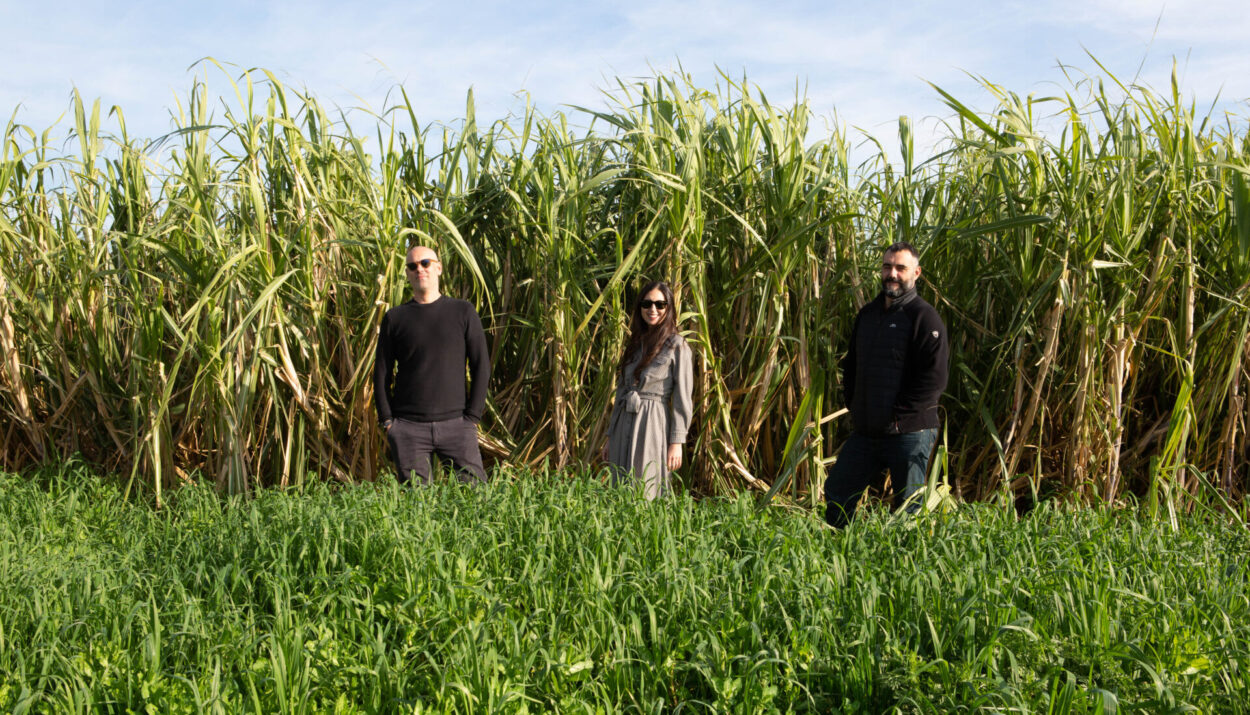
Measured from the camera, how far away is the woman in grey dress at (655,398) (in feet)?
13.1

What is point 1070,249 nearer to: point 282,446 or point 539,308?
point 539,308

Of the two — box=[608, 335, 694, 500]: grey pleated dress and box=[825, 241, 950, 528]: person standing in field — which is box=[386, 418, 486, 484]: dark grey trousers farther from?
box=[825, 241, 950, 528]: person standing in field

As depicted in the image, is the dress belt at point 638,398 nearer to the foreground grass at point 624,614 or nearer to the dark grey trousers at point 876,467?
the foreground grass at point 624,614

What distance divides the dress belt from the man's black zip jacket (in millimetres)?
862

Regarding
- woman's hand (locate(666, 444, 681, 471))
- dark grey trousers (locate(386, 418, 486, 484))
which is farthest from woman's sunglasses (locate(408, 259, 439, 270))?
woman's hand (locate(666, 444, 681, 471))

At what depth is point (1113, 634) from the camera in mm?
2350

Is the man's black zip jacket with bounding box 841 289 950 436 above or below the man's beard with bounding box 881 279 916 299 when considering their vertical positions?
below

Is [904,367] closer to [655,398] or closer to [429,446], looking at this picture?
[655,398]

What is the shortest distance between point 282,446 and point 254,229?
106cm

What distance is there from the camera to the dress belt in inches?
157

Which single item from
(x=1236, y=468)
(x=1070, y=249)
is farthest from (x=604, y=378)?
(x=1236, y=468)

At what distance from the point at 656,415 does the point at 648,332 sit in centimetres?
36

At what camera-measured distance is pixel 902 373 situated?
12.2 feet

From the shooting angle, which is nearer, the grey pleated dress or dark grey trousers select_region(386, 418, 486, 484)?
the grey pleated dress
